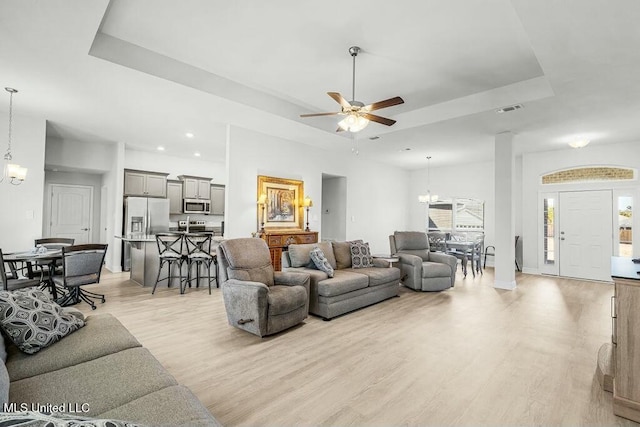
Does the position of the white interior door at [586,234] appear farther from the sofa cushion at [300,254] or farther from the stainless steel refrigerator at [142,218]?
the stainless steel refrigerator at [142,218]

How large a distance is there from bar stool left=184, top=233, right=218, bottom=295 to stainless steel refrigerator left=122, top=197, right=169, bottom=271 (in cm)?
227

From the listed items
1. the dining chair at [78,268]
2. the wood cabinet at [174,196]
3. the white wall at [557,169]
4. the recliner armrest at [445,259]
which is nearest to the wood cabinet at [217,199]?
the wood cabinet at [174,196]

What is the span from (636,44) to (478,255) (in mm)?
4920

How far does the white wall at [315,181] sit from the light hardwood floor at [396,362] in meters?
1.92

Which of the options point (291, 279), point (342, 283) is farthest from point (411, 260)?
point (291, 279)

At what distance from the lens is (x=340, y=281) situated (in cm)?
393

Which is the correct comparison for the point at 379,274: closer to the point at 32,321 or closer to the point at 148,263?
the point at 32,321

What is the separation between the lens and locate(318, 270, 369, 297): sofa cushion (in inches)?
149

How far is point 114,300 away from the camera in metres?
4.59

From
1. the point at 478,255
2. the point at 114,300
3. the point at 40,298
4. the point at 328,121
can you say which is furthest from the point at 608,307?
the point at 114,300

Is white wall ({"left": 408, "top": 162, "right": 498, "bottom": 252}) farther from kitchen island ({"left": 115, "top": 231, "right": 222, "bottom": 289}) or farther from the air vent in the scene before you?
kitchen island ({"left": 115, "top": 231, "right": 222, "bottom": 289})

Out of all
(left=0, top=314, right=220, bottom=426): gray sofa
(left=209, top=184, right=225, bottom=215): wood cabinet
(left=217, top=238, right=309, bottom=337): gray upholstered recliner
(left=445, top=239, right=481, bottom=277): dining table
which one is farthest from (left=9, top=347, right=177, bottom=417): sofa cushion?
(left=209, top=184, right=225, bottom=215): wood cabinet

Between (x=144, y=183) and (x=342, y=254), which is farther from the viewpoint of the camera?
(x=144, y=183)

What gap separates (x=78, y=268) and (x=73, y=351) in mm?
2803
